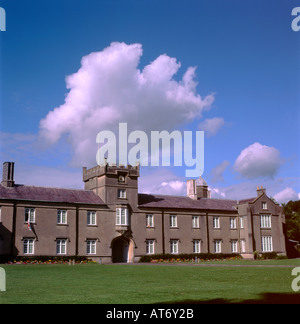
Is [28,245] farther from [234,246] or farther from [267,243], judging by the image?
[267,243]

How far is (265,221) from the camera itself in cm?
5969

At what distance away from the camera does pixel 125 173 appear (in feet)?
171

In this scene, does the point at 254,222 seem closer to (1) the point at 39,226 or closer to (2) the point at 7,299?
(1) the point at 39,226

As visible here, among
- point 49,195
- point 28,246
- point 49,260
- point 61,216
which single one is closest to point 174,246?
point 61,216

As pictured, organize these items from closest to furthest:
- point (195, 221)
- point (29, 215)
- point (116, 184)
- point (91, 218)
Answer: point (29, 215), point (91, 218), point (116, 184), point (195, 221)

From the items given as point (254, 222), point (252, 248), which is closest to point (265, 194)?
point (254, 222)

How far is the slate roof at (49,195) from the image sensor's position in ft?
146

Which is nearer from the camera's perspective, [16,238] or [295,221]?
[16,238]

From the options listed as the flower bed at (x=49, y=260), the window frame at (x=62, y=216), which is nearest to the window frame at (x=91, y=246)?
the flower bed at (x=49, y=260)

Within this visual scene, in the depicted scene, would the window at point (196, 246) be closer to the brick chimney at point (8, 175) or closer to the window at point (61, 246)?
the window at point (61, 246)

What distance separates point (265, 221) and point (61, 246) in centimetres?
3040

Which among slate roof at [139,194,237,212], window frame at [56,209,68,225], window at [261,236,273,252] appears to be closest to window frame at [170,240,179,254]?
slate roof at [139,194,237,212]

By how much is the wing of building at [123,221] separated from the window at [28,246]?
0.11m

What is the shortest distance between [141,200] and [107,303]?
138 feet
